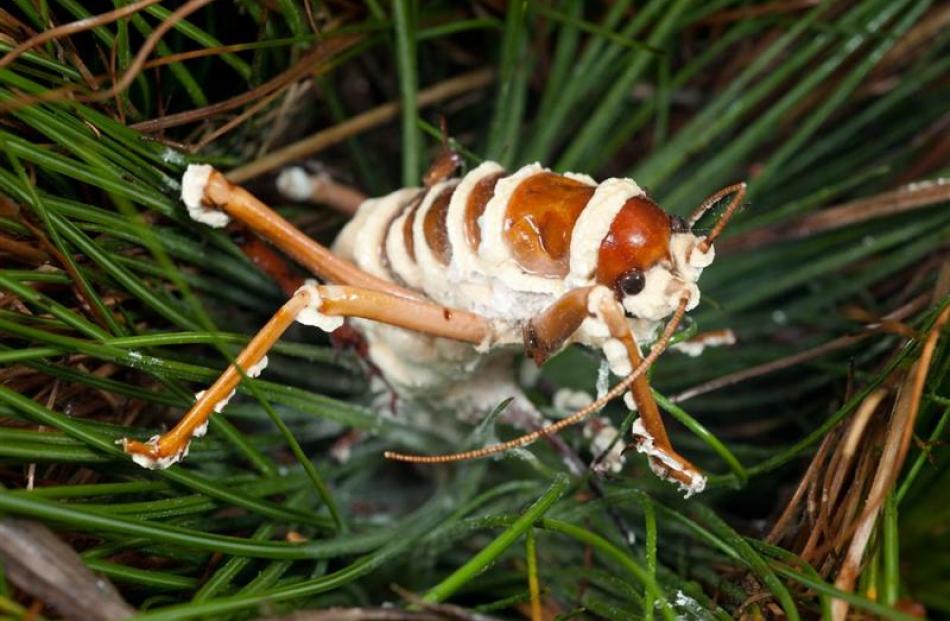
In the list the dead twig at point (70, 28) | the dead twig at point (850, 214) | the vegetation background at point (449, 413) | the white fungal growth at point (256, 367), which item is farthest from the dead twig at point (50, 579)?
the dead twig at point (850, 214)

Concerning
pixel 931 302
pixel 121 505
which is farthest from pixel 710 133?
pixel 121 505

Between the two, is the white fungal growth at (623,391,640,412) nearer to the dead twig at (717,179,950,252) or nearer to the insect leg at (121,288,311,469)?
the insect leg at (121,288,311,469)

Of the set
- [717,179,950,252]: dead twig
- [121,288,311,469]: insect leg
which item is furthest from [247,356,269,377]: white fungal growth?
[717,179,950,252]: dead twig

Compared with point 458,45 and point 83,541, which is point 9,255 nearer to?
point 83,541

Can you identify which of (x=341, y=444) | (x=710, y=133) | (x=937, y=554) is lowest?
(x=937, y=554)

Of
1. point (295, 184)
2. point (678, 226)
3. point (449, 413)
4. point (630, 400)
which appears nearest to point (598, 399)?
point (630, 400)

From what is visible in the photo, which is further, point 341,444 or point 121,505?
point 341,444

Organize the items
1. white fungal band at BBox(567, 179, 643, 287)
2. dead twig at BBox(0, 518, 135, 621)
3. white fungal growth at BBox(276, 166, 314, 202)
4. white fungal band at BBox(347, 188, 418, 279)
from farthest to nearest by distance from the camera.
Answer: white fungal growth at BBox(276, 166, 314, 202) < white fungal band at BBox(347, 188, 418, 279) < white fungal band at BBox(567, 179, 643, 287) < dead twig at BBox(0, 518, 135, 621)
